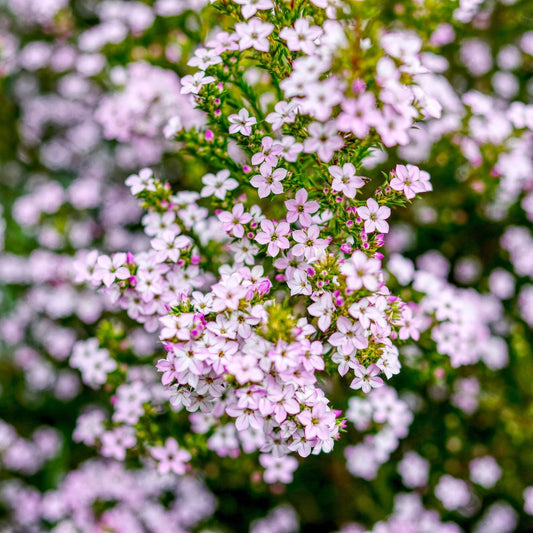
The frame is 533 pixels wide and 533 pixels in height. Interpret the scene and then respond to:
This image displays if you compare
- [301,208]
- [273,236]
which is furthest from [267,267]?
[301,208]

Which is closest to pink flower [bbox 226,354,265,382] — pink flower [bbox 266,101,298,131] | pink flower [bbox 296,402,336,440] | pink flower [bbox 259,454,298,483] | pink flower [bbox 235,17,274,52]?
pink flower [bbox 296,402,336,440]

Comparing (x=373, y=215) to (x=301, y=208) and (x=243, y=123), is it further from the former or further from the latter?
(x=243, y=123)

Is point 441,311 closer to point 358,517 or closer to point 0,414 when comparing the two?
point 358,517

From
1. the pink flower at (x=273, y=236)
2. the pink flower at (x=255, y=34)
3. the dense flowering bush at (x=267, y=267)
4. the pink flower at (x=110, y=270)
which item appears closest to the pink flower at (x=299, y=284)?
the dense flowering bush at (x=267, y=267)

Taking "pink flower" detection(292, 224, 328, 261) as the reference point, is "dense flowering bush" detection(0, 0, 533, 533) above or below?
below

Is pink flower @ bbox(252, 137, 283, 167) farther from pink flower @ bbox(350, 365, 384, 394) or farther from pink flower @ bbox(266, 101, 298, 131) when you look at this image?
pink flower @ bbox(350, 365, 384, 394)

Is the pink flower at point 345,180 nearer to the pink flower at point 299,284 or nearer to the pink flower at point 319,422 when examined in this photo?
the pink flower at point 299,284

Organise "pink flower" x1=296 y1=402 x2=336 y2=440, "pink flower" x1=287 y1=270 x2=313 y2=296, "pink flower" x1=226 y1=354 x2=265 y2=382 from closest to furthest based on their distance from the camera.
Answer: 1. "pink flower" x1=226 y1=354 x2=265 y2=382
2. "pink flower" x1=296 y1=402 x2=336 y2=440
3. "pink flower" x1=287 y1=270 x2=313 y2=296
